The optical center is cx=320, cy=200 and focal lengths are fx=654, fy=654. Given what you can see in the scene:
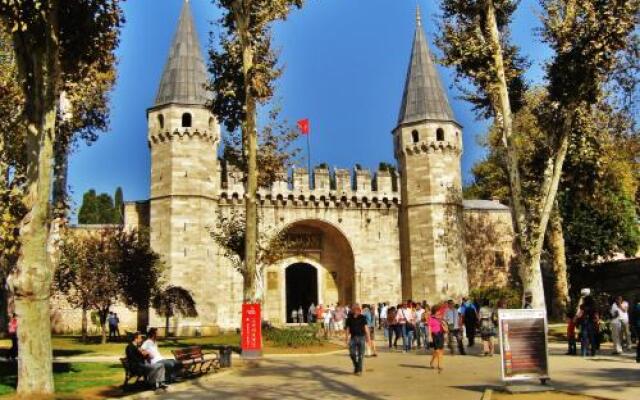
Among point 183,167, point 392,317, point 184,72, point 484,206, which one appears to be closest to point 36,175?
point 392,317

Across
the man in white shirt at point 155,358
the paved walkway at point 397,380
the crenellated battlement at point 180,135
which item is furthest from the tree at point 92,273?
the man in white shirt at point 155,358

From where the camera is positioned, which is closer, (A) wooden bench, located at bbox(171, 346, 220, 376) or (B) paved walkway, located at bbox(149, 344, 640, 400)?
(B) paved walkway, located at bbox(149, 344, 640, 400)

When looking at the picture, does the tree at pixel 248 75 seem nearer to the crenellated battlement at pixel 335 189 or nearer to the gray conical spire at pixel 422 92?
the crenellated battlement at pixel 335 189

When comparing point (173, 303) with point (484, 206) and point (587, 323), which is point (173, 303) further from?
point (484, 206)

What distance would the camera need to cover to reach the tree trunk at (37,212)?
402 inches

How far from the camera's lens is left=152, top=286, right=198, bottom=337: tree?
26.6 meters

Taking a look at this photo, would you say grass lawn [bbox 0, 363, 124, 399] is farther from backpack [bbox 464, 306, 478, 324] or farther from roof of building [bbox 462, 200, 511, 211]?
roof of building [bbox 462, 200, 511, 211]

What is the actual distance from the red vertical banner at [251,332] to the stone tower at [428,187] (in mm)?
15634

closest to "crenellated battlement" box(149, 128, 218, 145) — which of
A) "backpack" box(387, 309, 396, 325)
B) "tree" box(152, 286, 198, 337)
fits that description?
"tree" box(152, 286, 198, 337)

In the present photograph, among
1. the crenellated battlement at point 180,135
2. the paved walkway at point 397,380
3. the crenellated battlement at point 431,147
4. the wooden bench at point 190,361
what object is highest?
the crenellated battlement at point 180,135

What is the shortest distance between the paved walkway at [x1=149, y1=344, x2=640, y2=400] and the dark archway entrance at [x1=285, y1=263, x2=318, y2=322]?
20.5 m

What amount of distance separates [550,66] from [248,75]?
24.9ft

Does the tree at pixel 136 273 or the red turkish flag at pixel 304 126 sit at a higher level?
the red turkish flag at pixel 304 126

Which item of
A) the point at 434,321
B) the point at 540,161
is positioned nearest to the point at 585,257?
the point at 540,161
